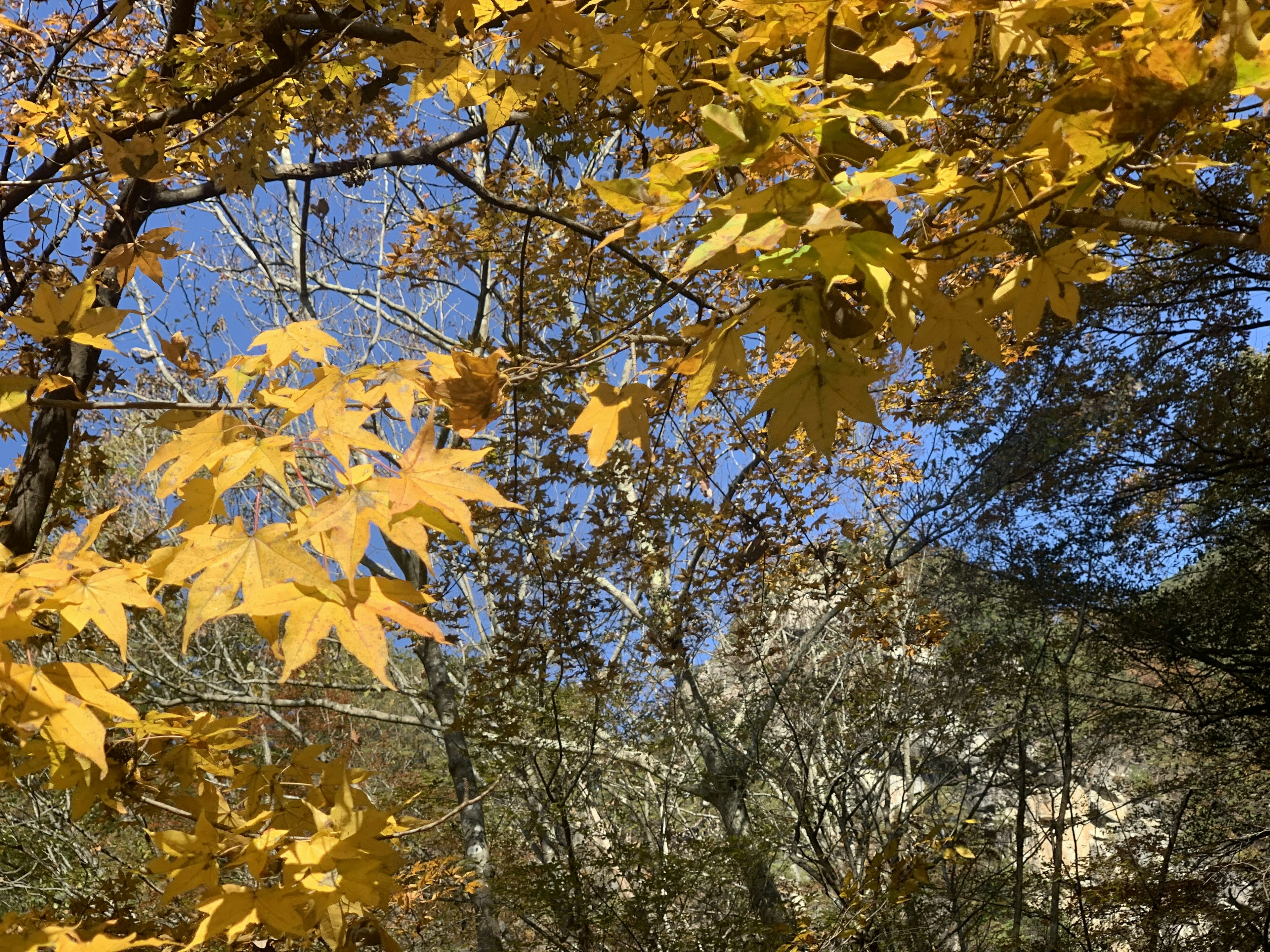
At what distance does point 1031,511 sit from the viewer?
310 inches

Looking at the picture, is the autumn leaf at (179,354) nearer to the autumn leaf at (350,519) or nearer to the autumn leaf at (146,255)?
the autumn leaf at (146,255)

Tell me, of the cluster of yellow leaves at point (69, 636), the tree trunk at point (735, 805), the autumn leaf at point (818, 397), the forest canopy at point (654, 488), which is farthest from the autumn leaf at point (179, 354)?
the tree trunk at point (735, 805)

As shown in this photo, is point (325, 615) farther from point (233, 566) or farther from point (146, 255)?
point (146, 255)

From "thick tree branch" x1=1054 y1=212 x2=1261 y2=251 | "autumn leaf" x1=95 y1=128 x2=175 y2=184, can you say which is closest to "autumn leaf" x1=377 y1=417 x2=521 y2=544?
"thick tree branch" x1=1054 y1=212 x2=1261 y2=251

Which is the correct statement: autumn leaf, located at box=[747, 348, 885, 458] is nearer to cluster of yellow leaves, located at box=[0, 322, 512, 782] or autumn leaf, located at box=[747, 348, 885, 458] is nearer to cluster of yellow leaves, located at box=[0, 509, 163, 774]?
cluster of yellow leaves, located at box=[0, 322, 512, 782]

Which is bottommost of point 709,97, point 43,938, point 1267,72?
point 43,938

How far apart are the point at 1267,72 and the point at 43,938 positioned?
155 cm

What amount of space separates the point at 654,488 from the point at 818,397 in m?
3.24

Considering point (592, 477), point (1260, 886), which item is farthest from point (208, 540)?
point (1260, 886)

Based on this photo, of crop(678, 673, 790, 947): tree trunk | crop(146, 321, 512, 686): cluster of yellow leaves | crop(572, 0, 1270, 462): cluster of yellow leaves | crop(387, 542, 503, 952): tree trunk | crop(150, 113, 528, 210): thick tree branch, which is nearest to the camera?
crop(572, 0, 1270, 462): cluster of yellow leaves

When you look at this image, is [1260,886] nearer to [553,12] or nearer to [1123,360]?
[1123,360]

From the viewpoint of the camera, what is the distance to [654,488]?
403cm

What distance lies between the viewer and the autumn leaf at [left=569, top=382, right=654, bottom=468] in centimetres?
87

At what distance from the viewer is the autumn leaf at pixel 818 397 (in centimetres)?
78
